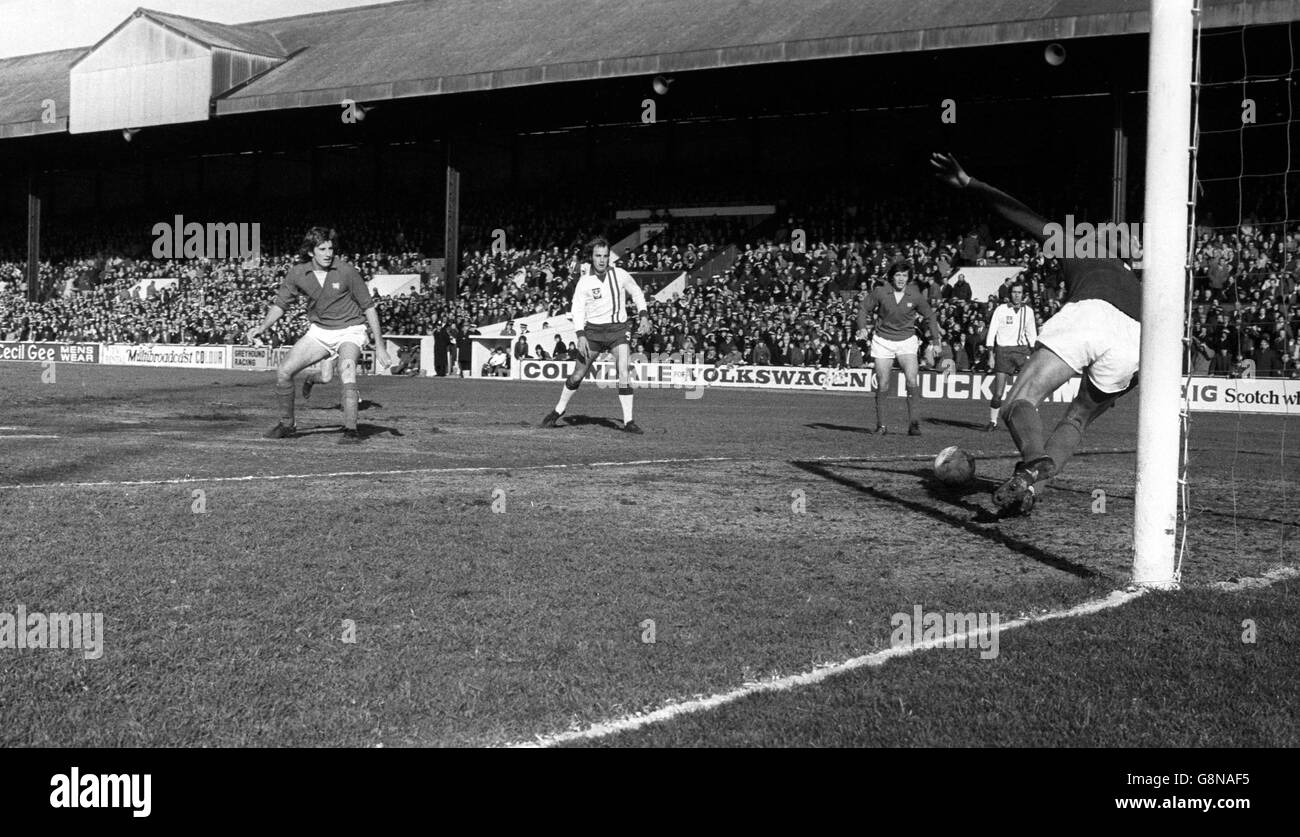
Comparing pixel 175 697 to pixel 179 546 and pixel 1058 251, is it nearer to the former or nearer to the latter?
pixel 179 546

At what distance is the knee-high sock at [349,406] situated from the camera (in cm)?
1199

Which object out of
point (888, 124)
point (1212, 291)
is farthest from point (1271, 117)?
point (888, 124)

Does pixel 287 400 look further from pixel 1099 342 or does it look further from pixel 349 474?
pixel 1099 342

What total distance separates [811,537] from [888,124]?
34.5 m

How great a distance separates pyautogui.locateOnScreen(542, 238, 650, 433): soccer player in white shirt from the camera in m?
14.0

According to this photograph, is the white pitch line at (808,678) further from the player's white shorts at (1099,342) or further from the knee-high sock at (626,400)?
the knee-high sock at (626,400)

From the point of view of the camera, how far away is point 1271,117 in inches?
1228

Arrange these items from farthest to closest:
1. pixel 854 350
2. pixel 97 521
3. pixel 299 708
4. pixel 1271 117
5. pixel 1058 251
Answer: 1. pixel 1271 117
2. pixel 854 350
3. pixel 1058 251
4. pixel 97 521
5. pixel 299 708

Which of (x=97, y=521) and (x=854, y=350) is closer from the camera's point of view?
(x=97, y=521)

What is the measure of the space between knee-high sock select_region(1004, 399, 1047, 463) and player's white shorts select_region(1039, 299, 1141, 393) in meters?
0.40

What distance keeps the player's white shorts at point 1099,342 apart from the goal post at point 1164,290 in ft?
5.83

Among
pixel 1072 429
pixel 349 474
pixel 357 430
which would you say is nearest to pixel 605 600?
pixel 1072 429

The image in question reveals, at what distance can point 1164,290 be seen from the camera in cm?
579

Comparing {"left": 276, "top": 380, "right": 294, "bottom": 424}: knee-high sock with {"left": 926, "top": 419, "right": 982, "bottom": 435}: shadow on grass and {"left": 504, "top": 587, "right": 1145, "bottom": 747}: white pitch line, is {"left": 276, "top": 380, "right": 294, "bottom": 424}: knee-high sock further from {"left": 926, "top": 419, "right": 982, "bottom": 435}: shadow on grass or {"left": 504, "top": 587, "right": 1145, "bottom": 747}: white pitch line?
{"left": 926, "top": 419, "right": 982, "bottom": 435}: shadow on grass
